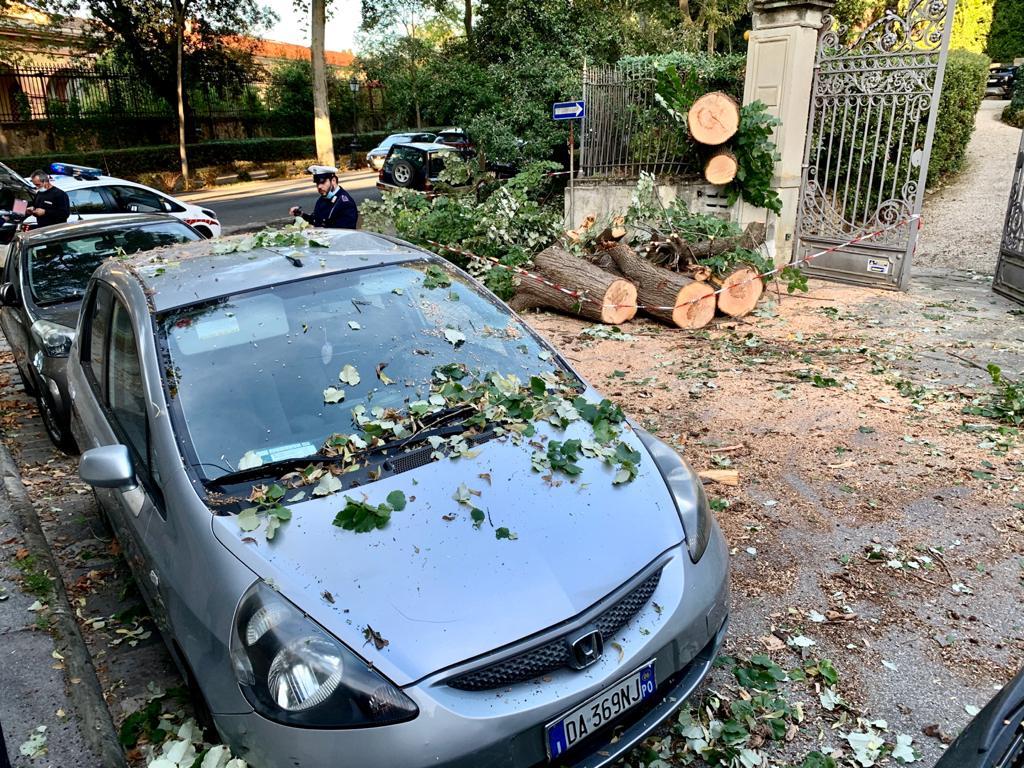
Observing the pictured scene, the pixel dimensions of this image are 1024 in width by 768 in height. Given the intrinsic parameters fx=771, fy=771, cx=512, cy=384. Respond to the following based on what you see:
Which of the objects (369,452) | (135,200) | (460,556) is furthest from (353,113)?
(460,556)

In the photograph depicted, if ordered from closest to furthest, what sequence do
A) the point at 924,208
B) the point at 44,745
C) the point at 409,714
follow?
the point at 409,714
the point at 44,745
the point at 924,208

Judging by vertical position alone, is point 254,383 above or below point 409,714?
above

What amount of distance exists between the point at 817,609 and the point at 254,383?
266 cm

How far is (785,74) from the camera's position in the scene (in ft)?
30.6

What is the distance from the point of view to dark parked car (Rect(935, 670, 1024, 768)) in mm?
1723

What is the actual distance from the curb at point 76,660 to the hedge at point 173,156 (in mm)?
22034

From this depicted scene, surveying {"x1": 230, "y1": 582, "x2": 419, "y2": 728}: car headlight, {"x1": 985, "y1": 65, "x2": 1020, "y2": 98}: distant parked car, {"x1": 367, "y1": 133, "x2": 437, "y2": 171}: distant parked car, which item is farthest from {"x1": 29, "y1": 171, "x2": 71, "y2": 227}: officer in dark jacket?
{"x1": 985, "y1": 65, "x2": 1020, "y2": 98}: distant parked car

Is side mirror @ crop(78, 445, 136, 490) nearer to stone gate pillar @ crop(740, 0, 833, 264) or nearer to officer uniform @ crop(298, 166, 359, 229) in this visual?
officer uniform @ crop(298, 166, 359, 229)

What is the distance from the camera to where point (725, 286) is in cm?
816

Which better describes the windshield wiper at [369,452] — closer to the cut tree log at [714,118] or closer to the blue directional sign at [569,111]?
the cut tree log at [714,118]

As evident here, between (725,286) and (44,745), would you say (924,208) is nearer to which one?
(725,286)

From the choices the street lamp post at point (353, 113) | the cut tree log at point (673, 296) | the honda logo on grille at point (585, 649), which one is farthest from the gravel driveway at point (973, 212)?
the street lamp post at point (353, 113)

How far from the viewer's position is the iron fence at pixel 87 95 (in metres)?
24.2

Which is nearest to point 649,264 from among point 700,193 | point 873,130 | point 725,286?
point 725,286
